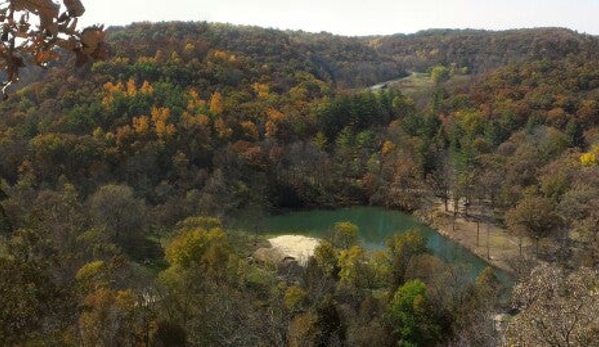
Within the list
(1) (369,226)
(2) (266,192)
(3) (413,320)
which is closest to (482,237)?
(1) (369,226)

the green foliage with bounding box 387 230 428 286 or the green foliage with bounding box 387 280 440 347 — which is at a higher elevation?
the green foliage with bounding box 387 230 428 286

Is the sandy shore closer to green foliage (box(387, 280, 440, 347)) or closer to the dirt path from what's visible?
the dirt path

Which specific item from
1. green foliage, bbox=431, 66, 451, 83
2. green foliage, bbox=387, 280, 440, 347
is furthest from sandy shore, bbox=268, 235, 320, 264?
green foliage, bbox=431, 66, 451, 83

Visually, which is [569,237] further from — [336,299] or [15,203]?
[15,203]

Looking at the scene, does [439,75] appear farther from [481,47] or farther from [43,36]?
[43,36]

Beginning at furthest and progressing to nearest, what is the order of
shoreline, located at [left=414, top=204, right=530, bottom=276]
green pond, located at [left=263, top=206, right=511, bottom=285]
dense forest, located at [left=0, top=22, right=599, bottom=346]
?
green pond, located at [left=263, top=206, right=511, bottom=285] < shoreline, located at [left=414, top=204, right=530, bottom=276] < dense forest, located at [left=0, top=22, right=599, bottom=346]

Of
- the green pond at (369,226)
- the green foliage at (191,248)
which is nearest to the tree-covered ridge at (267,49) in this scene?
the green pond at (369,226)

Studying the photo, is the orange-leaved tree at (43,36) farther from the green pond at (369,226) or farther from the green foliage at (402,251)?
the green pond at (369,226)
